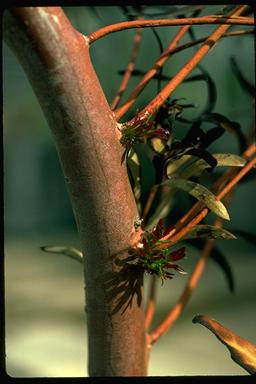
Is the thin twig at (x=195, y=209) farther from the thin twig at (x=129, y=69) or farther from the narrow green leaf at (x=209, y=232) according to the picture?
the thin twig at (x=129, y=69)

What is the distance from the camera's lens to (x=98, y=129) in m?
0.41

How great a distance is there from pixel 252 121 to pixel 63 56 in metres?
0.42

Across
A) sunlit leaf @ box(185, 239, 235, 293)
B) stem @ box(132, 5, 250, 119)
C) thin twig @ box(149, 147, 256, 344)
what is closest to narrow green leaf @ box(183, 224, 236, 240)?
thin twig @ box(149, 147, 256, 344)

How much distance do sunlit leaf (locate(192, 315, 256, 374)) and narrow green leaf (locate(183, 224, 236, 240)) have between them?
7cm

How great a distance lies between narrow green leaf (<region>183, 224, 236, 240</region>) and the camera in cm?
48

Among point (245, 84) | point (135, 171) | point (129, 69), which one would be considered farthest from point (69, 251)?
point (245, 84)

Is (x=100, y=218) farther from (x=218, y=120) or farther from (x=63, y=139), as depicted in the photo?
(x=218, y=120)

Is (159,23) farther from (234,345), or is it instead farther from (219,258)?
(219,258)

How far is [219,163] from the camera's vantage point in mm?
516

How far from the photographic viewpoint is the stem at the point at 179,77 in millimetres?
455

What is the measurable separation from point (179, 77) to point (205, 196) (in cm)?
10
